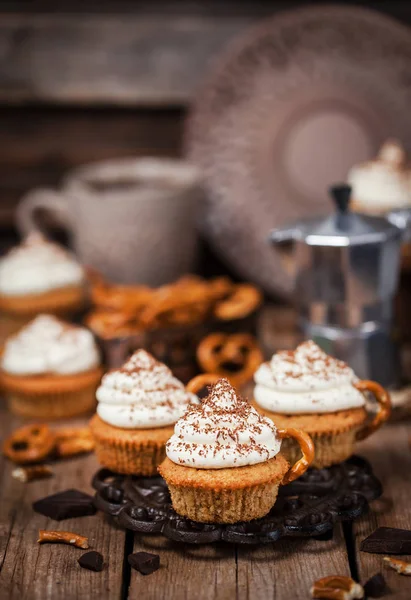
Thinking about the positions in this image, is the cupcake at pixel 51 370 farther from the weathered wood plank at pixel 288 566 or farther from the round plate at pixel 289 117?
the round plate at pixel 289 117

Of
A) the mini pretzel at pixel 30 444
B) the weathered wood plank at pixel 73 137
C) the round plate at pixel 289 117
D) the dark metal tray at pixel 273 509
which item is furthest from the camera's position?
the weathered wood plank at pixel 73 137

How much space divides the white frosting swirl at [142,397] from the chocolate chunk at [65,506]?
0.43ft

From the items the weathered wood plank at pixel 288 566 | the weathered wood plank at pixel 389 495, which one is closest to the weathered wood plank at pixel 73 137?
the weathered wood plank at pixel 389 495

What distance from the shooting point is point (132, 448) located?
5.04 ft

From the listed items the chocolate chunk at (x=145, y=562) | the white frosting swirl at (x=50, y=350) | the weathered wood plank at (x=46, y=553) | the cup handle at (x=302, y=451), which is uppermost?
the cup handle at (x=302, y=451)

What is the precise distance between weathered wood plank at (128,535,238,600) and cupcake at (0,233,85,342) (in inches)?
33.3

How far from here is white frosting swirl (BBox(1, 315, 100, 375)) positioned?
193 cm

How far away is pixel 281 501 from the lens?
1477 mm

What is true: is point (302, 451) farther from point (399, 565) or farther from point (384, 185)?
point (384, 185)

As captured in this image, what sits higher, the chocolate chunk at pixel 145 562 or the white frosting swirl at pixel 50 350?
the white frosting swirl at pixel 50 350

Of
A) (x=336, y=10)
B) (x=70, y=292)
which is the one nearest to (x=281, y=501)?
(x=70, y=292)

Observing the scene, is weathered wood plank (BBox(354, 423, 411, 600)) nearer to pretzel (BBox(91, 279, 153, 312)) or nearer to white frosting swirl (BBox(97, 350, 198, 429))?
white frosting swirl (BBox(97, 350, 198, 429))

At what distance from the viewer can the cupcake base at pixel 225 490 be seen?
4.40 feet

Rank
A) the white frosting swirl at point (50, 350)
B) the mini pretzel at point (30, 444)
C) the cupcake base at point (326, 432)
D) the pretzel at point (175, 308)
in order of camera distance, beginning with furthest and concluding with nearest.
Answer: the pretzel at point (175, 308) < the white frosting swirl at point (50, 350) < the mini pretzel at point (30, 444) < the cupcake base at point (326, 432)
